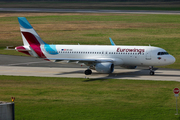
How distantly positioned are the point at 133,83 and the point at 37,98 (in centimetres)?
1286

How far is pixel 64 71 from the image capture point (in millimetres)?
52500

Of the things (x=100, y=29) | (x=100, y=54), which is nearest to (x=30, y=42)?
(x=100, y=54)

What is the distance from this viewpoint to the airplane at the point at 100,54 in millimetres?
47438

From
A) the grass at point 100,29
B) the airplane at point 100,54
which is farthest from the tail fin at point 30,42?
the grass at point 100,29

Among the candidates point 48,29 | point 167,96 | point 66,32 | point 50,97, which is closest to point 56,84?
point 50,97

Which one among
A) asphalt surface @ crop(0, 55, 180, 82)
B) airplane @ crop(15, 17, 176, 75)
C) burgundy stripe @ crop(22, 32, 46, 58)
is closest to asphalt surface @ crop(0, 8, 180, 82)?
asphalt surface @ crop(0, 55, 180, 82)

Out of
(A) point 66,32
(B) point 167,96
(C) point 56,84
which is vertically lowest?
(B) point 167,96

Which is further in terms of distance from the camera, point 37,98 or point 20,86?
point 20,86

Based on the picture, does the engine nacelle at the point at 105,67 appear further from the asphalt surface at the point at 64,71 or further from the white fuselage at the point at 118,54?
the white fuselage at the point at 118,54

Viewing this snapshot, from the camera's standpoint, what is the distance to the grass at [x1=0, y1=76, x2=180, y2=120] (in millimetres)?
29125

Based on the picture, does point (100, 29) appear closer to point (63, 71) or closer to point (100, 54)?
point (63, 71)

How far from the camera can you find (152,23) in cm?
10588

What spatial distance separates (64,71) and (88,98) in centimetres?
1825

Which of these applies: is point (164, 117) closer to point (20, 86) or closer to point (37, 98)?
point (37, 98)
